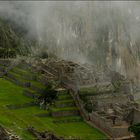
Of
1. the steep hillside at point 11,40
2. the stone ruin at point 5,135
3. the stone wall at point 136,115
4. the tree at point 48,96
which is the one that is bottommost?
the stone ruin at point 5,135

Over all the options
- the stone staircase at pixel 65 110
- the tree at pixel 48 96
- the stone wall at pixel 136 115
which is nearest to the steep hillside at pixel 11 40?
the stone staircase at pixel 65 110

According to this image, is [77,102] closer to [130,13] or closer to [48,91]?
[48,91]

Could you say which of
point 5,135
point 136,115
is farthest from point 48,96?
point 5,135

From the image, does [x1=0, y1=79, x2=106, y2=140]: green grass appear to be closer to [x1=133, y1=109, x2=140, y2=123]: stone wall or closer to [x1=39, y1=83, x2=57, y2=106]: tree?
[x1=39, y1=83, x2=57, y2=106]: tree

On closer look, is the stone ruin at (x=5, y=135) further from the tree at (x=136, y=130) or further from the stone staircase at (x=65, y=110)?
the stone staircase at (x=65, y=110)

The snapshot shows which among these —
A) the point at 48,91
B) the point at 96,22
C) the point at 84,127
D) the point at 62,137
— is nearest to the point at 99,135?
the point at 84,127

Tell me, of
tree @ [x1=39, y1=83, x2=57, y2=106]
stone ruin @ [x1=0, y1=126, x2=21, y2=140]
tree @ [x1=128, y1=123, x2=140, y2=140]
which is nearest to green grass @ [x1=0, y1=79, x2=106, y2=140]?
tree @ [x1=39, y1=83, x2=57, y2=106]

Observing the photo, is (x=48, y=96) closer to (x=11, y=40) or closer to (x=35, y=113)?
(x=35, y=113)

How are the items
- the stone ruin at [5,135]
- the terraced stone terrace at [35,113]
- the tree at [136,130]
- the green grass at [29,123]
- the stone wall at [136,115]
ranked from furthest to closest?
the stone wall at [136,115]
the tree at [136,130]
the terraced stone terrace at [35,113]
the green grass at [29,123]
the stone ruin at [5,135]
